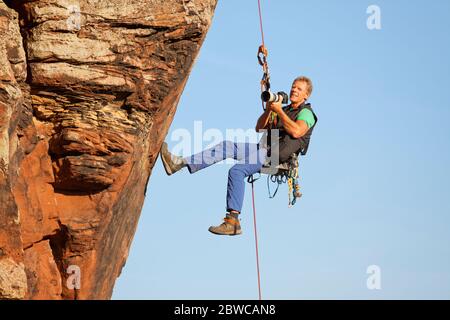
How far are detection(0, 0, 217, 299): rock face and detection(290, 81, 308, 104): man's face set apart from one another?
165cm

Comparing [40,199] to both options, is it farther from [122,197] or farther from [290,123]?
[290,123]

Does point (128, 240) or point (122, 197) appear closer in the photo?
point (122, 197)

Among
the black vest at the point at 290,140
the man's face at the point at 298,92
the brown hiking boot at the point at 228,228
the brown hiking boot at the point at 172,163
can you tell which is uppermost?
the man's face at the point at 298,92

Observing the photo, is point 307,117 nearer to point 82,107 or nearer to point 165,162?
point 165,162

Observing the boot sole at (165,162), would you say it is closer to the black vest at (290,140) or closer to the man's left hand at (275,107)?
the black vest at (290,140)

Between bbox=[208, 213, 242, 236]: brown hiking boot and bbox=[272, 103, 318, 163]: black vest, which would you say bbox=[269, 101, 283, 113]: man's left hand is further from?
bbox=[208, 213, 242, 236]: brown hiking boot

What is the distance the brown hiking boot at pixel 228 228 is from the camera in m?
16.9

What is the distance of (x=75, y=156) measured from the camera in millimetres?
16766

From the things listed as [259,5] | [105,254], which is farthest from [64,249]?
[259,5]

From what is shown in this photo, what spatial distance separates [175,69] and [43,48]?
1970mm

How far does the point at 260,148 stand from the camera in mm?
17719

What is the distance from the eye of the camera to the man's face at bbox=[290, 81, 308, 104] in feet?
58.4

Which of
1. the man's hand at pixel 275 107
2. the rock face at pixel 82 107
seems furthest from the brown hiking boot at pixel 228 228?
the man's hand at pixel 275 107

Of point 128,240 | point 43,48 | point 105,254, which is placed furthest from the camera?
point 128,240
